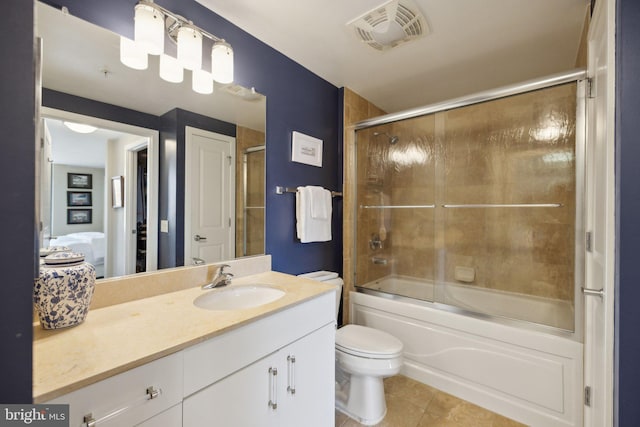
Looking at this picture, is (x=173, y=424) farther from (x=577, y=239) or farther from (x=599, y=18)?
(x=599, y=18)

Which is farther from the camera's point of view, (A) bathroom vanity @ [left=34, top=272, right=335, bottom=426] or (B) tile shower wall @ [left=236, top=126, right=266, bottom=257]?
(B) tile shower wall @ [left=236, top=126, right=266, bottom=257]

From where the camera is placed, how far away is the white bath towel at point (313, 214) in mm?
1921

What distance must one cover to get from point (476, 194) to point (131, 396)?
264cm

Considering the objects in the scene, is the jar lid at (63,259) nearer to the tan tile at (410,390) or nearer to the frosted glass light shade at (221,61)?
the frosted glass light shade at (221,61)

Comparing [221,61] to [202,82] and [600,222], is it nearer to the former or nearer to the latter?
[202,82]

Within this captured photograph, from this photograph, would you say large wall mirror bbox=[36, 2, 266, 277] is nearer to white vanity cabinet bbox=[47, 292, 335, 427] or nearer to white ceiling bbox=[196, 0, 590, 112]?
white ceiling bbox=[196, 0, 590, 112]

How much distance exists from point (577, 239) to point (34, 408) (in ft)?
7.27

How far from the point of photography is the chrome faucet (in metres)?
1.32

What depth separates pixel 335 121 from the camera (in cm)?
235

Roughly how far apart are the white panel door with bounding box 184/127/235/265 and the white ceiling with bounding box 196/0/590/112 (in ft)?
2.35

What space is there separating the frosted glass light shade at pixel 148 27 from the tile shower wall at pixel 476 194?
1.65m

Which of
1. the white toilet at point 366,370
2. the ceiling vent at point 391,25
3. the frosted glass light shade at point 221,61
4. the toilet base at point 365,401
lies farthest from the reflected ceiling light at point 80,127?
the toilet base at point 365,401

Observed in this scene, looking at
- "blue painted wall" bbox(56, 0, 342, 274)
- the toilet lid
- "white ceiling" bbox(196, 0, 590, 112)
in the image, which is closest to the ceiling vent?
"white ceiling" bbox(196, 0, 590, 112)

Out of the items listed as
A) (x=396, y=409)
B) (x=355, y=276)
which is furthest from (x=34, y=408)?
(x=355, y=276)
